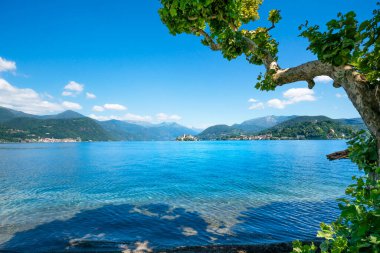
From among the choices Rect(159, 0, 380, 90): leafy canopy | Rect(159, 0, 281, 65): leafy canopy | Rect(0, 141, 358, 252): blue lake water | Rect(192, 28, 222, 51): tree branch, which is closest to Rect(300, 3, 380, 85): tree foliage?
Rect(159, 0, 380, 90): leafy canopy

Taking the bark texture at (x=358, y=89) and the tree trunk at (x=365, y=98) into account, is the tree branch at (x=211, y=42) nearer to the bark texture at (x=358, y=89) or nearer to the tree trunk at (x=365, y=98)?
the bark texture at (x=358, y=89)

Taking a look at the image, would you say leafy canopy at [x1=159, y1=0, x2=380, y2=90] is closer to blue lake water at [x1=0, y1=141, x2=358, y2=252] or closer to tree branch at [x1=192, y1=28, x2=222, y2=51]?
tree branch at [x1=192, y1=28, x2=222, y2=51]

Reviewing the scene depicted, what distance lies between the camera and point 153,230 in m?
17.2

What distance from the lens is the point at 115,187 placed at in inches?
1407

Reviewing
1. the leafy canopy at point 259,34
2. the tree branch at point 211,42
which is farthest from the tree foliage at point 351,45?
the tree branch at point 211,42

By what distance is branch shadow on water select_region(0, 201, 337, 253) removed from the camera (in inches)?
583

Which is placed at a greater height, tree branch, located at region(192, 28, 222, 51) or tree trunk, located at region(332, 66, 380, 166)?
tree branch, located at region(192, 28, 222, 51)

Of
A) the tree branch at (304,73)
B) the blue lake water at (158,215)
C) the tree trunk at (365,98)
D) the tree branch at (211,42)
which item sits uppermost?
the tree branch at (211,42)

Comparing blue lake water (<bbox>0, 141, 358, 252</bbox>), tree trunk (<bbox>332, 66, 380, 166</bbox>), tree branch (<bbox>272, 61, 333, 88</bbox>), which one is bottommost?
blue lake water (<bbox>0, 141, 358, 252</bbox>)

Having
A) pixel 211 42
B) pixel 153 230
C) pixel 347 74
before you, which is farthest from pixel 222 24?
pixel 153 230

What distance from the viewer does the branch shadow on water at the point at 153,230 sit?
14.8m

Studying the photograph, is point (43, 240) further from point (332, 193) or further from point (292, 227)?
point (332, 193)

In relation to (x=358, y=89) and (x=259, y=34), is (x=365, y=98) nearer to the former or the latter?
(x=358, y=89)

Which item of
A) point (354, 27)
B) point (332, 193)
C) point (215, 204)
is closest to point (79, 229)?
point (215, 204)
